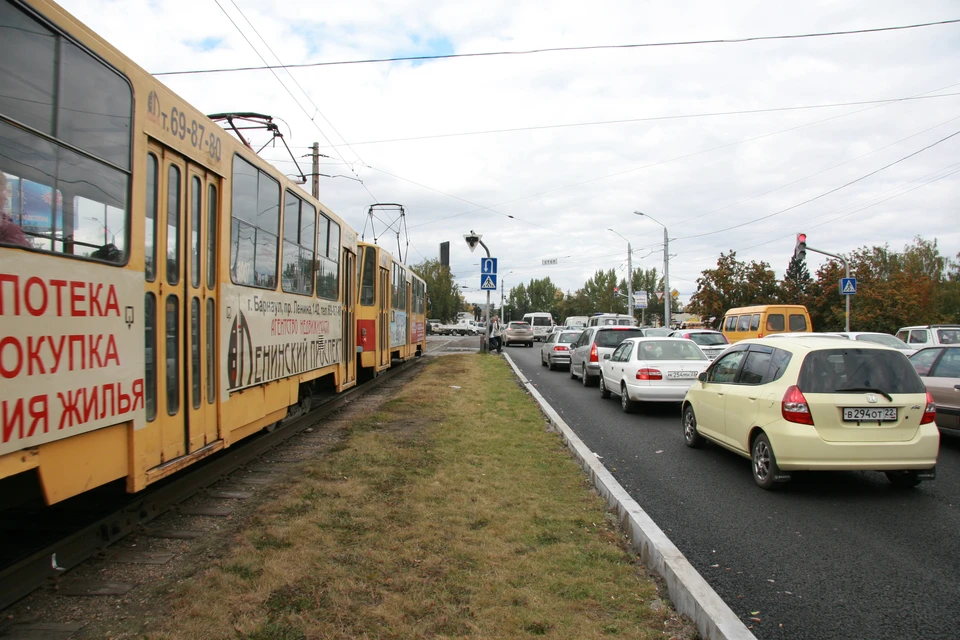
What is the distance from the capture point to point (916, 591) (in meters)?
4.02

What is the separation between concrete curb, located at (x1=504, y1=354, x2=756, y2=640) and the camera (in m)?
3.27

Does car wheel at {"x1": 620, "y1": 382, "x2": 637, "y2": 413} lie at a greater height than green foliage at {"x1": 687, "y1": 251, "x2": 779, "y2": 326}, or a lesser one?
lesser

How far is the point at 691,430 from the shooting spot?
8.62 metres

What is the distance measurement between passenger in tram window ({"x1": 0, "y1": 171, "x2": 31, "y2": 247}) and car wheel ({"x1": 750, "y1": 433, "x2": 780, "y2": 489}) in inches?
247

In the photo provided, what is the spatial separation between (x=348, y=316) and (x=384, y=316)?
420 centimetres

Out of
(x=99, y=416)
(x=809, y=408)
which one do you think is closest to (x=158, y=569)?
(x=99, y=416)

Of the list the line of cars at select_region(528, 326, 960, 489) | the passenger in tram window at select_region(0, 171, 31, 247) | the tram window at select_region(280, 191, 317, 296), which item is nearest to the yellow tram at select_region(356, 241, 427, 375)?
the tram window at select_region(280, 191, 317, 296)

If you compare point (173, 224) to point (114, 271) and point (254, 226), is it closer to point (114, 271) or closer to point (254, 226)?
point (114, 271)

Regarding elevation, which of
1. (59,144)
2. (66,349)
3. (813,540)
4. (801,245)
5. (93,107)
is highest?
(801,245)

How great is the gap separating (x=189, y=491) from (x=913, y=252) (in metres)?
85.6

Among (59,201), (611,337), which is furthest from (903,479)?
(611,337)

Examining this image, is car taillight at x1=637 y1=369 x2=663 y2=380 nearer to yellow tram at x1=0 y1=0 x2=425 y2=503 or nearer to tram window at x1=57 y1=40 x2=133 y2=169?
yellow tram at x1=0 y1=0 x2=425 y2=503

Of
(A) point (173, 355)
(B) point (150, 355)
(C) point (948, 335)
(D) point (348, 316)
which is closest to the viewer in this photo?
(B) point (150, 355)

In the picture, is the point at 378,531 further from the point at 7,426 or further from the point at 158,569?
the point at 7,426
